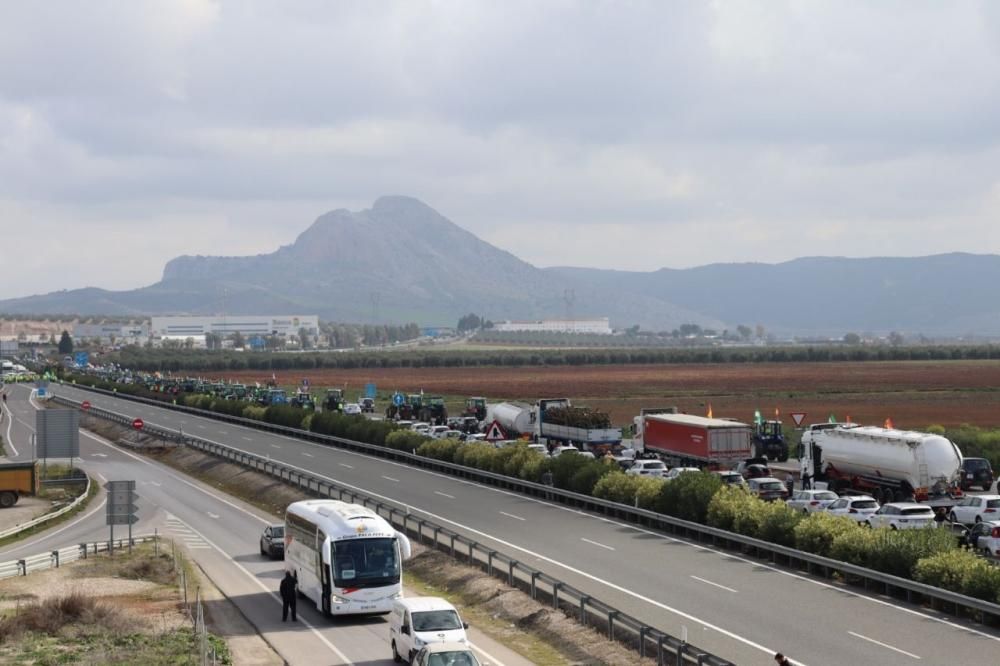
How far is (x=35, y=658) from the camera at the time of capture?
86.7ft

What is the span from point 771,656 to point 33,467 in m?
47.4

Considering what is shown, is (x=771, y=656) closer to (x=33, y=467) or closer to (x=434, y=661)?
(x=434, y=661)

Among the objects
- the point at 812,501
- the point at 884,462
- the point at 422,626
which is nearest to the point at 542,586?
the point at 422,626

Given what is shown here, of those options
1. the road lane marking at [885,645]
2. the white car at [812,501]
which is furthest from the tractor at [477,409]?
the road lane marking at [885,645]

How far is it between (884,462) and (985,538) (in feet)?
43.5

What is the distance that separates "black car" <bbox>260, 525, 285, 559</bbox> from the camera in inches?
1629

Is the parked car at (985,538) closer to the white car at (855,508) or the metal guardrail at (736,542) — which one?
the white car at (855,508)

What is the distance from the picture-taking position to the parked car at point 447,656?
22266 mm

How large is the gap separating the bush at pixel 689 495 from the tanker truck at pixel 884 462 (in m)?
8.98

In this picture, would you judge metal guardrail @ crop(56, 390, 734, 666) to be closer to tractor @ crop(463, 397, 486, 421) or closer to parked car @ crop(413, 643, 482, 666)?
parked car @ crop(413, 643, 482, 666)

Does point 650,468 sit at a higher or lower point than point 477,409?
higher

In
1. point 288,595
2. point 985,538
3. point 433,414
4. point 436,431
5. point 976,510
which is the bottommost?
point 433,414

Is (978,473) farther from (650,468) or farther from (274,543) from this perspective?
(274,543)

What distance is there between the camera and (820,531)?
35.5 metres
